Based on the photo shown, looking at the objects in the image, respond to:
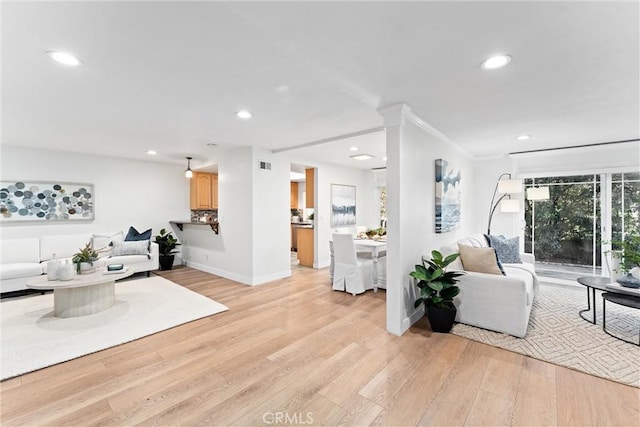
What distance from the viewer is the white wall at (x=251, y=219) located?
4781mm

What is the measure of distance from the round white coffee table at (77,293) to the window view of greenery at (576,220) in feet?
23.2

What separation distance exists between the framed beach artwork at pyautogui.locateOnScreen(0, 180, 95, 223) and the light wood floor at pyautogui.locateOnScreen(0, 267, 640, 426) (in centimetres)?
395

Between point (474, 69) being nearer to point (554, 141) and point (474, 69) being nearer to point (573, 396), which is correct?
point (573, 396)

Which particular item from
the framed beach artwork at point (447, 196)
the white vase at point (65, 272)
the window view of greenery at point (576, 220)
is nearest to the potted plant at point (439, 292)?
the framed beach artwork at point (447, 196)

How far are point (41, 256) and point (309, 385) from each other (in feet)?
17.2

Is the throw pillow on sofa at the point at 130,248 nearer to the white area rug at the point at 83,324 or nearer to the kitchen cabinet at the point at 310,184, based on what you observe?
the white area rug at the point at 83,324

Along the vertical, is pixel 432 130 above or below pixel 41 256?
above

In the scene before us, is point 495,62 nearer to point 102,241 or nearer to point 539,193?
point 539,193

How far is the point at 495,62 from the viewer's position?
6.39 ft

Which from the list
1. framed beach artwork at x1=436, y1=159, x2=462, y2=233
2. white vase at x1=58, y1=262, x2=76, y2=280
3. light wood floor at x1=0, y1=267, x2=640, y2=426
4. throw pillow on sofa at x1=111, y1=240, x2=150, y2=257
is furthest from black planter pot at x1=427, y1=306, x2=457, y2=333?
throw pillow on sofa at x1=111, y1=240, x2=150, y2=257

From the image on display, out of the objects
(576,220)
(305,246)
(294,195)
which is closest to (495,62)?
(576,220)

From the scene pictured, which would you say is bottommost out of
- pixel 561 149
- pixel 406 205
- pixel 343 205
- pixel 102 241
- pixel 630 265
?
pixel 630 265

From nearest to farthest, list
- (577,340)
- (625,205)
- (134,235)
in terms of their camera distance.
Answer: (577,340)
(625,205)
(134,235)

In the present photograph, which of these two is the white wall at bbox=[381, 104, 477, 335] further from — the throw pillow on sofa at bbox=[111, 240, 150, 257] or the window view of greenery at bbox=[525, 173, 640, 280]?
the throw pillow on sofa at bbox=[111, 240, 150, 257]
